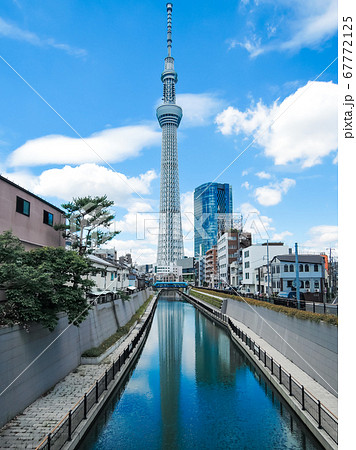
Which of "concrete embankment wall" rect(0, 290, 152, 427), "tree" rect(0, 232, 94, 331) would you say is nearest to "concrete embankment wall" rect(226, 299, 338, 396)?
"tree" rect(0, 232, 94, 331)

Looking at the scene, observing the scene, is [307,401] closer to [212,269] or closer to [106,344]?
[106,344]

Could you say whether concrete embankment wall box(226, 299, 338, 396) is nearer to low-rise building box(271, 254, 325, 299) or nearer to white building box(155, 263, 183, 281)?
low-rise building box(271, 254, 325, 299)

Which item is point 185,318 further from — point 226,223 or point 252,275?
point 226,223

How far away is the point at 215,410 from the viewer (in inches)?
672

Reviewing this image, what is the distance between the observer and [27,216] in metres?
23.2

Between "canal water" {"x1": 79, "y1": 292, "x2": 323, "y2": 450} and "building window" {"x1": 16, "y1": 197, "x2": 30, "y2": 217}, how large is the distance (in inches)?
516

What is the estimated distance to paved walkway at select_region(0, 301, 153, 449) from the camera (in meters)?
11.1

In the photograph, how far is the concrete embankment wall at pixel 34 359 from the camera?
12.5 metres

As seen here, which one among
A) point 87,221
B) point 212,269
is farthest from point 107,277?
point 212,269

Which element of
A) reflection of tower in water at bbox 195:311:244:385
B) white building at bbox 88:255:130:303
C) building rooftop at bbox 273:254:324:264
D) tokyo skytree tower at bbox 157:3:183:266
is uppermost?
tokyo skytree tower at bbox 157:3:183:266

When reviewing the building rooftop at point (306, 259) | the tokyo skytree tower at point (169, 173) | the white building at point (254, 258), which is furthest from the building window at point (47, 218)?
the tokyo skytree tower at point (169, 173)

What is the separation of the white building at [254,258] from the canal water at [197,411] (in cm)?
3748

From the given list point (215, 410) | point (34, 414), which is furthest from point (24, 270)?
point (215, 410)

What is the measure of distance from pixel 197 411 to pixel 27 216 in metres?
16.5
